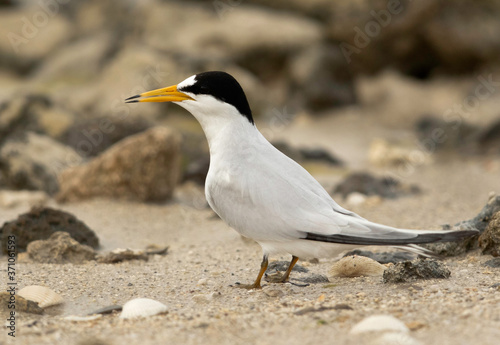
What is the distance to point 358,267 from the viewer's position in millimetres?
4156

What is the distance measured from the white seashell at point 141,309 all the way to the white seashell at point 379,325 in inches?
41.4

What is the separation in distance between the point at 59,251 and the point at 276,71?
9.97m

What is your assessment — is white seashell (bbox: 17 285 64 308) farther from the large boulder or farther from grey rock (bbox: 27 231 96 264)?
the large boulder

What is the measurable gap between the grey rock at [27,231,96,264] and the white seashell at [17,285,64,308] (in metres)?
0.95

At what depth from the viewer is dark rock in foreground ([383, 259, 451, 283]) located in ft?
12.6

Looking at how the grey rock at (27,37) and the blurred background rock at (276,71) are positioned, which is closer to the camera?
the blurred background rock at (276,71)

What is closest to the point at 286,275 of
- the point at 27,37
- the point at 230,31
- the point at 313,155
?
the point at 313,155

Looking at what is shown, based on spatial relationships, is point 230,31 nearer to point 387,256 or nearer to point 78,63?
point 78,63

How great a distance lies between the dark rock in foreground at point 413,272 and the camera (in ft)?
12.6

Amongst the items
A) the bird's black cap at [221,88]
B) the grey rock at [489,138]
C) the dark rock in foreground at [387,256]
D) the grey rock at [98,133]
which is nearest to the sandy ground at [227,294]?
the dark rock in foreground at [387,256]

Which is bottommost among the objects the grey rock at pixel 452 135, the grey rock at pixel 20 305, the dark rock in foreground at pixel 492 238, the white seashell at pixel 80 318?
the grey rock at pixel 20 305

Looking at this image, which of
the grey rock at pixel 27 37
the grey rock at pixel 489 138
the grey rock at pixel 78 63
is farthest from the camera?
the grey rock at pixel 27 37

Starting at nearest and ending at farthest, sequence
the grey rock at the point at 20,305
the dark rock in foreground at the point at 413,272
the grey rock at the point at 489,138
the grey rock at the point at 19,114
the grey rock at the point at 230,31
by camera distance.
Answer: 1. the grey rock at the point at 20,305
2. the dark rock in foreground at the point at 413,272
3. the grey rock at the point at 19,114
4. the grey rock at the point at 489,138
5. the grey rock at the point at 230,31

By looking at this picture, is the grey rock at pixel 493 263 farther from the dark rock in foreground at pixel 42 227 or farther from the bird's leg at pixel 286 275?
the dark rock in foreground at pixel 42 227
